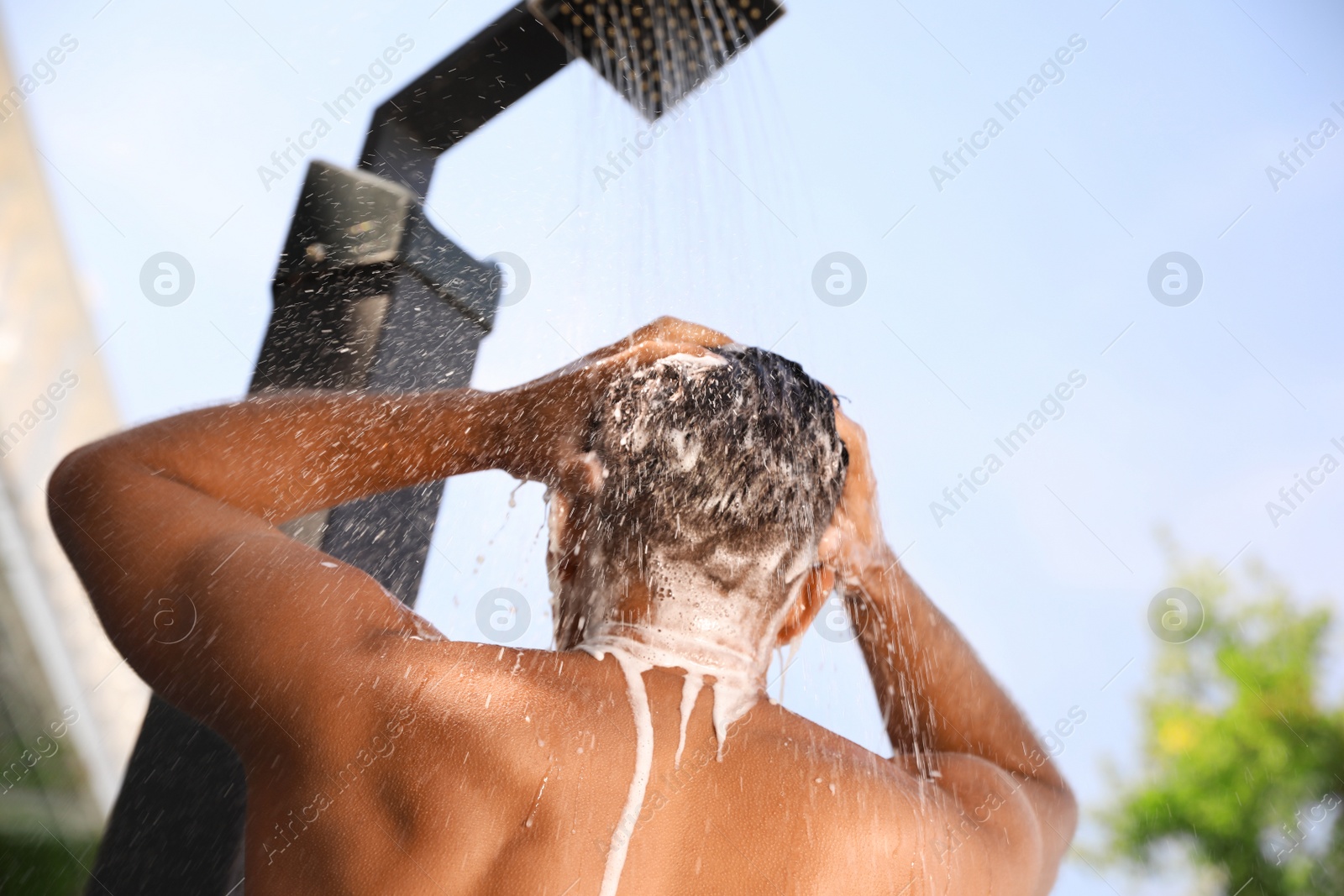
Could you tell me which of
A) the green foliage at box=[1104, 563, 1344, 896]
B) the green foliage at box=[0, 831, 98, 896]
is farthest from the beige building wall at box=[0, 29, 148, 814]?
the green foliage at box=[1104, 563, 1344, 896]

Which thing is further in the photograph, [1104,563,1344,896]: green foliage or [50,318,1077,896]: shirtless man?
[1104,563,1344,896]: green foliage

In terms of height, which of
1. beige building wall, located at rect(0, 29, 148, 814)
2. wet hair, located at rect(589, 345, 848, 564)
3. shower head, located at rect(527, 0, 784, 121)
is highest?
shower head, located at rect(527, 0, 784, 121)

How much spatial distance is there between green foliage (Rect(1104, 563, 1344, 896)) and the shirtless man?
1018cm

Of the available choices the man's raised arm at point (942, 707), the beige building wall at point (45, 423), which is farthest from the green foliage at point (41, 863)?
the man's raised arm at point (942, 707)

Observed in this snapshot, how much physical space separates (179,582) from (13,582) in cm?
809

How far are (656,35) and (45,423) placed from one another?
9840 millimetres

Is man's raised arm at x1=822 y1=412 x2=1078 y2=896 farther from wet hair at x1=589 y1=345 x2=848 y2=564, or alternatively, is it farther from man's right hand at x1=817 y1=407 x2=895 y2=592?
wet hair at x1=589 y1=345 x2=848 y2=564

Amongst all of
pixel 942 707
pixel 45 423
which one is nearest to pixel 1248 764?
pixel 942 707

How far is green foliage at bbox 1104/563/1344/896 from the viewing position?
31.0ft

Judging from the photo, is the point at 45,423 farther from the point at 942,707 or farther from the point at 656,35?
the point at 942,707

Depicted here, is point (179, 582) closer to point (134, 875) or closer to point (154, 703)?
point (154, 703)

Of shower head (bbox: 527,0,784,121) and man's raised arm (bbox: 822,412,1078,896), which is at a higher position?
shower head (bbox: 527,0,784,121)

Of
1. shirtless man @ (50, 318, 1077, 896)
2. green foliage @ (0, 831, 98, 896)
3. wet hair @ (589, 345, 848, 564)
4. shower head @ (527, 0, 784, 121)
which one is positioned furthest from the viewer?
green foliage @ (0, 831, 98, 896)

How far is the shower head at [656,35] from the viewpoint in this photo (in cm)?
153
